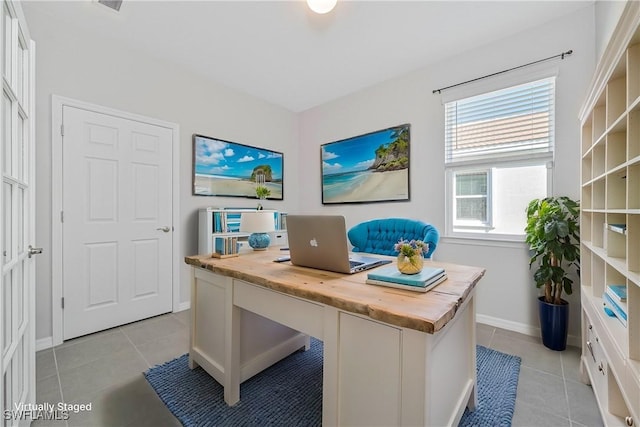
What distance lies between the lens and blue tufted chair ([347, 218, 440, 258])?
7.54 feet

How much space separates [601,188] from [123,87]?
381cm

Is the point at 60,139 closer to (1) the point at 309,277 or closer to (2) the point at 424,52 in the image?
(1) the point at 309,277

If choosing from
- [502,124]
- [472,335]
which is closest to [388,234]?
[472,335]

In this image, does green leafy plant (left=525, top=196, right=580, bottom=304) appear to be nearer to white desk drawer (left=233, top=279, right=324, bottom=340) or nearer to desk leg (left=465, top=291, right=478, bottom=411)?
desk leg (left=465, top=291, right=478, bottom=411)

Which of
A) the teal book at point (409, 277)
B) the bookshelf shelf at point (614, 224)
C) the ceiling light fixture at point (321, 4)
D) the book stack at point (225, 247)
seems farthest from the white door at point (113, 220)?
the bookshelf shelf at point (614, 224)

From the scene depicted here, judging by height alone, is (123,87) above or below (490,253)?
above

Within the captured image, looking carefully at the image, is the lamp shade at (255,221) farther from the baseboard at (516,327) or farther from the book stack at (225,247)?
the baseboard at (516,327)

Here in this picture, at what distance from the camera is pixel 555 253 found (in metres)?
2.00

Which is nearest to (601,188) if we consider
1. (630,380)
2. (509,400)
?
(630,380)

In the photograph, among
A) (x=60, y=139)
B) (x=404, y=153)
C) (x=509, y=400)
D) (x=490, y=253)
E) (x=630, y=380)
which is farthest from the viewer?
(x=404, y=153)

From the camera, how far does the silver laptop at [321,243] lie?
4.14 feet

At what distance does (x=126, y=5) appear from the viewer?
2129 mm

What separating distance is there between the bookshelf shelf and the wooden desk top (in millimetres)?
536

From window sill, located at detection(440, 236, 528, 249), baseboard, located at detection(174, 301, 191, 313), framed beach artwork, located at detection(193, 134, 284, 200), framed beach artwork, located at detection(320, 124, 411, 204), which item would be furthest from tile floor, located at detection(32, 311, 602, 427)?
framed beach artwork, located at detection(320, 124, 411, 204)
